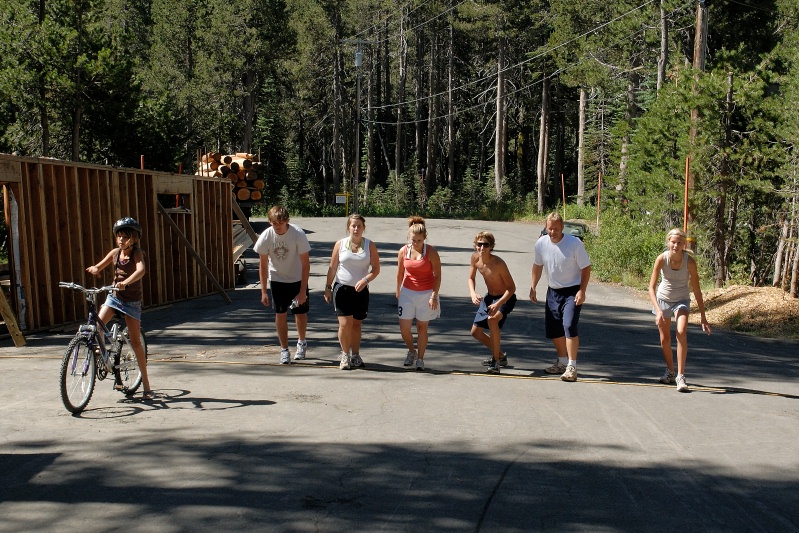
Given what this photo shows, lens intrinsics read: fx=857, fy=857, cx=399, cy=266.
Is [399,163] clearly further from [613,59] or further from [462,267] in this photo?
[462,267]

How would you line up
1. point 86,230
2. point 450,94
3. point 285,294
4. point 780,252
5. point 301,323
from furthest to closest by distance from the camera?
point 450,94 → point 780,252 → point 86,230 → point 301,323 → point 285,294

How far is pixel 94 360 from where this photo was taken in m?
7.49

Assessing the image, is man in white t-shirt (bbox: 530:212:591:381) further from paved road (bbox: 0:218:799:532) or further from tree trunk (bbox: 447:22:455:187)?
tree trunk (bbox: 447:22:455:187)

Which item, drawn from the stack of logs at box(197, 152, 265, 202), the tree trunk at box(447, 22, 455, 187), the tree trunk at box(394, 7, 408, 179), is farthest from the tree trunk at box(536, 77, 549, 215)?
the stack of logs at box(197, 152, 265, 202)

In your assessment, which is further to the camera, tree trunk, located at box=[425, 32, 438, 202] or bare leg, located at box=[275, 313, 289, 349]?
tree trunk, located at box=[425, 32, 438, 202]

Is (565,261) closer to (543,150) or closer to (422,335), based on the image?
(422,335)

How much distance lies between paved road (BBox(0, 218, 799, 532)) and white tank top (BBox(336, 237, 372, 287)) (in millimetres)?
1059

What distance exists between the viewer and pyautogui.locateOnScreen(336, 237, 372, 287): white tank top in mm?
9562

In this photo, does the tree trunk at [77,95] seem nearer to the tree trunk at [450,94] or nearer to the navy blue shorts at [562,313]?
the navy blue shorts at [562,313]

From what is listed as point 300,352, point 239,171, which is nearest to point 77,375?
point 300,352

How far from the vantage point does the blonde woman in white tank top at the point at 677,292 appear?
8844 mm

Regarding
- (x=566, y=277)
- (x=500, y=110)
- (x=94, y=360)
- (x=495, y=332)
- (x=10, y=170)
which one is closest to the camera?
(x=94, y=360)

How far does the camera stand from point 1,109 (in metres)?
29.2

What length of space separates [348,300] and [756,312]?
8577 mm
